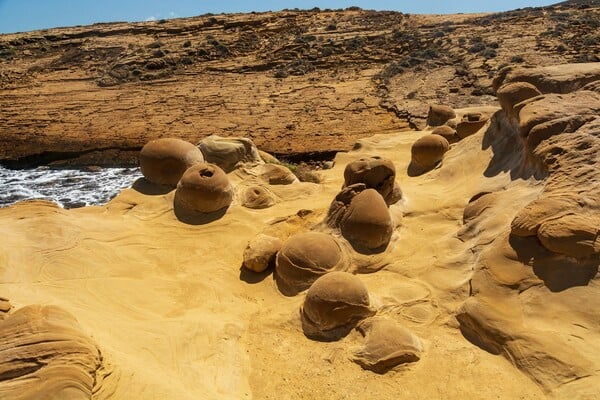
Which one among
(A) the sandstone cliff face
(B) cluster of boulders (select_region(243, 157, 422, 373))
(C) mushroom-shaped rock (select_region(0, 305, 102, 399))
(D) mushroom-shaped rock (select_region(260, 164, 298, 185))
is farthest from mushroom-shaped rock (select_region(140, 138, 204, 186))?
(C) mushroom-shaped rock (select_region(0, 305, 102, 399))

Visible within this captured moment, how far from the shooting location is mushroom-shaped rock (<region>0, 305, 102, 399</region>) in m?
3.45

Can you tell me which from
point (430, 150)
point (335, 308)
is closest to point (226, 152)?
point (430, 150)

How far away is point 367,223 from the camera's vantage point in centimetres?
639

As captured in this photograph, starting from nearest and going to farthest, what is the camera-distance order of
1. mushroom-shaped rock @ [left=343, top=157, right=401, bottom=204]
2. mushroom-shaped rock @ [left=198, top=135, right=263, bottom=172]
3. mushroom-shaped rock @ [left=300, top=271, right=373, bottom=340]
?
mushroom-shaped rock @ [left=300, top=271, right=373, bottom=340] → mushroom-shaped rock @ [left=343, top=157, right=401, bottom=204] → mushroom-shaped rock @ [left=198, top=135, right=263, bottom=172]

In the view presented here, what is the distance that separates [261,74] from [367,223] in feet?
46.8

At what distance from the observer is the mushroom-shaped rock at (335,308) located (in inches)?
201

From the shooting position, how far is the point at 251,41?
75.3 feet

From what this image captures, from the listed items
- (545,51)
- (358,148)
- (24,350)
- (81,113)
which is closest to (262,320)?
(24,350)

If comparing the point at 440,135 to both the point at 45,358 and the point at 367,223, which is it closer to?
the point at 367,223

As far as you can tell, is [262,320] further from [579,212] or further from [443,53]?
[443,53]

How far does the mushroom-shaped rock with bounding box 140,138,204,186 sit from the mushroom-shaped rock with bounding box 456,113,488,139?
17.5ft

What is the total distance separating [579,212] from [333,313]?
265 centimetres

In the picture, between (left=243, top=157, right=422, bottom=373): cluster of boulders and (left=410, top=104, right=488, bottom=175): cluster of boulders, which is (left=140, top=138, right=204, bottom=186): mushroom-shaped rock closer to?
(left=243, top=157, right=422, bottom=373): cluster of boulders

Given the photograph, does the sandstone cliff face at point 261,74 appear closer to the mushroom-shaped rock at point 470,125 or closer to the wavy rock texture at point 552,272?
the mushroom-shaped rock at point 470,125
